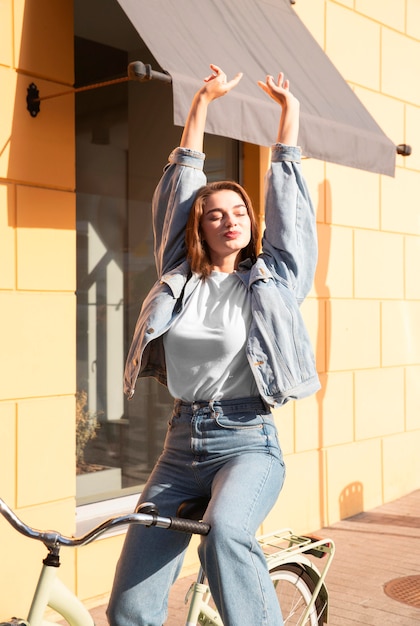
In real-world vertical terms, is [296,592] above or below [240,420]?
below

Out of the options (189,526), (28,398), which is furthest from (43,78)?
(189,526)

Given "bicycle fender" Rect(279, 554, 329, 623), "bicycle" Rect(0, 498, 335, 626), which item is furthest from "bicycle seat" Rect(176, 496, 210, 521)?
"bicycle fender" Rect(279, 554, 329, 623)

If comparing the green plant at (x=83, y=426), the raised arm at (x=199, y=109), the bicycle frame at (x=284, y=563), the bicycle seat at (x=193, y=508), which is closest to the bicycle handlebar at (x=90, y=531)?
the bicycle seat at (x=193, y=508)

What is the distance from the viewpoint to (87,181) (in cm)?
540

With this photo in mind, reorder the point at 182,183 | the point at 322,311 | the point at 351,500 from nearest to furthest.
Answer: the point at 182,183, the point at 322,311, the point at 351,500

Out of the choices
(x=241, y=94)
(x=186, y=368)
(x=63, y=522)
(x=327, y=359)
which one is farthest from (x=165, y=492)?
(x=327, y=359)

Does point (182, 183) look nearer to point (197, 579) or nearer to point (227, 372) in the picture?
point (227, 372)

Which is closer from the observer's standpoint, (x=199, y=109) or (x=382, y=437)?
(x=199, y=109)

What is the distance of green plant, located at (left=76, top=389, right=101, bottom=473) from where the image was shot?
17.1 ft

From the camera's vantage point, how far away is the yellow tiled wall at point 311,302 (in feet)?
14.5

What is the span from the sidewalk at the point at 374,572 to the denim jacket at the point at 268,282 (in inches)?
85.5

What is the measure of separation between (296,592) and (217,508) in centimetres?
93

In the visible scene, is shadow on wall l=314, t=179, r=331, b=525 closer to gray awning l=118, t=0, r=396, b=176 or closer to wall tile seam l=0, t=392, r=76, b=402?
gray awning l=118, t=0, r=396, b=176

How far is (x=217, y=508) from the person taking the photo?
2.52 meters
